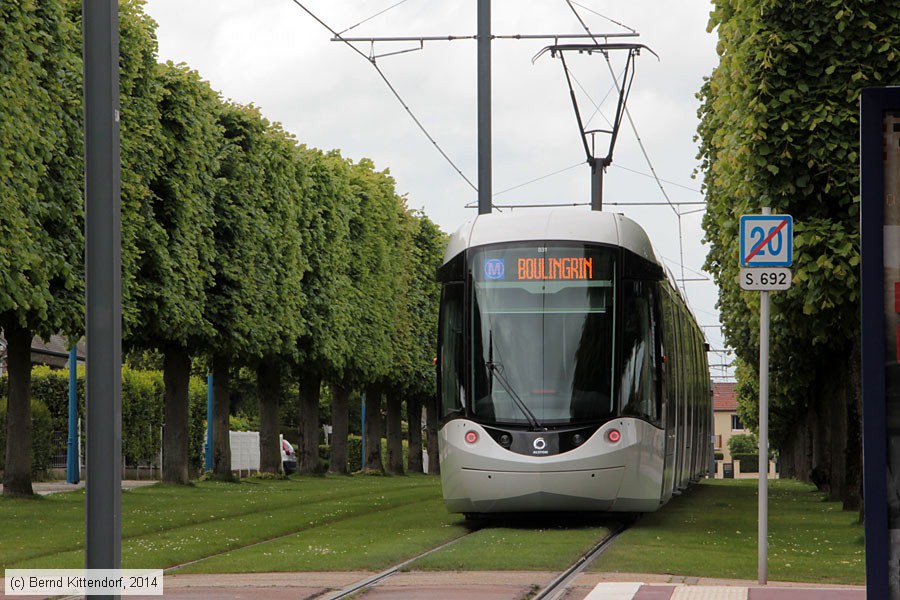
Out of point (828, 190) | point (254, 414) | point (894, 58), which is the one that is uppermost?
point (894, 58)

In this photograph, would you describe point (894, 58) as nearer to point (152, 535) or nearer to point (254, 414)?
point (152, 535)

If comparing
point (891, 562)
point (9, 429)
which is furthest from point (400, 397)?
point (891, 562)

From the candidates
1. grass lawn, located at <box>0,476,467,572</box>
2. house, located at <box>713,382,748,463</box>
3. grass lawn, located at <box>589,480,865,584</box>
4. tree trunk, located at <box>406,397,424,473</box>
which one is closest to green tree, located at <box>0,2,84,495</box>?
grass lawn, located at <box>0,476,467,572</box>

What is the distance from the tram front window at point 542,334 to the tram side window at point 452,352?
0.18 metres

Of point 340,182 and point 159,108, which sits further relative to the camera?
point 340,182

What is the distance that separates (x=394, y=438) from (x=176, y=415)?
2715 cm

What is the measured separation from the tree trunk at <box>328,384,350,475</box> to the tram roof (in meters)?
30.4

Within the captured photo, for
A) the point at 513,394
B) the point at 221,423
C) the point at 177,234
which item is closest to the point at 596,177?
the point at 177,234

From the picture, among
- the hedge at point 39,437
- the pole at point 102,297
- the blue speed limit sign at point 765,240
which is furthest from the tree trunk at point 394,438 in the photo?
the pole at point 102,297

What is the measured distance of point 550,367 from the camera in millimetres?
Answer: 17547

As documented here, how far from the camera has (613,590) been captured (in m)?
11.3

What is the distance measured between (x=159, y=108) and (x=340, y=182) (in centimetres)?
1371

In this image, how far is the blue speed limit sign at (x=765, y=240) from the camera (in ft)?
41.7

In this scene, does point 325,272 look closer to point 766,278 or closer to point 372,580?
point 372,580
